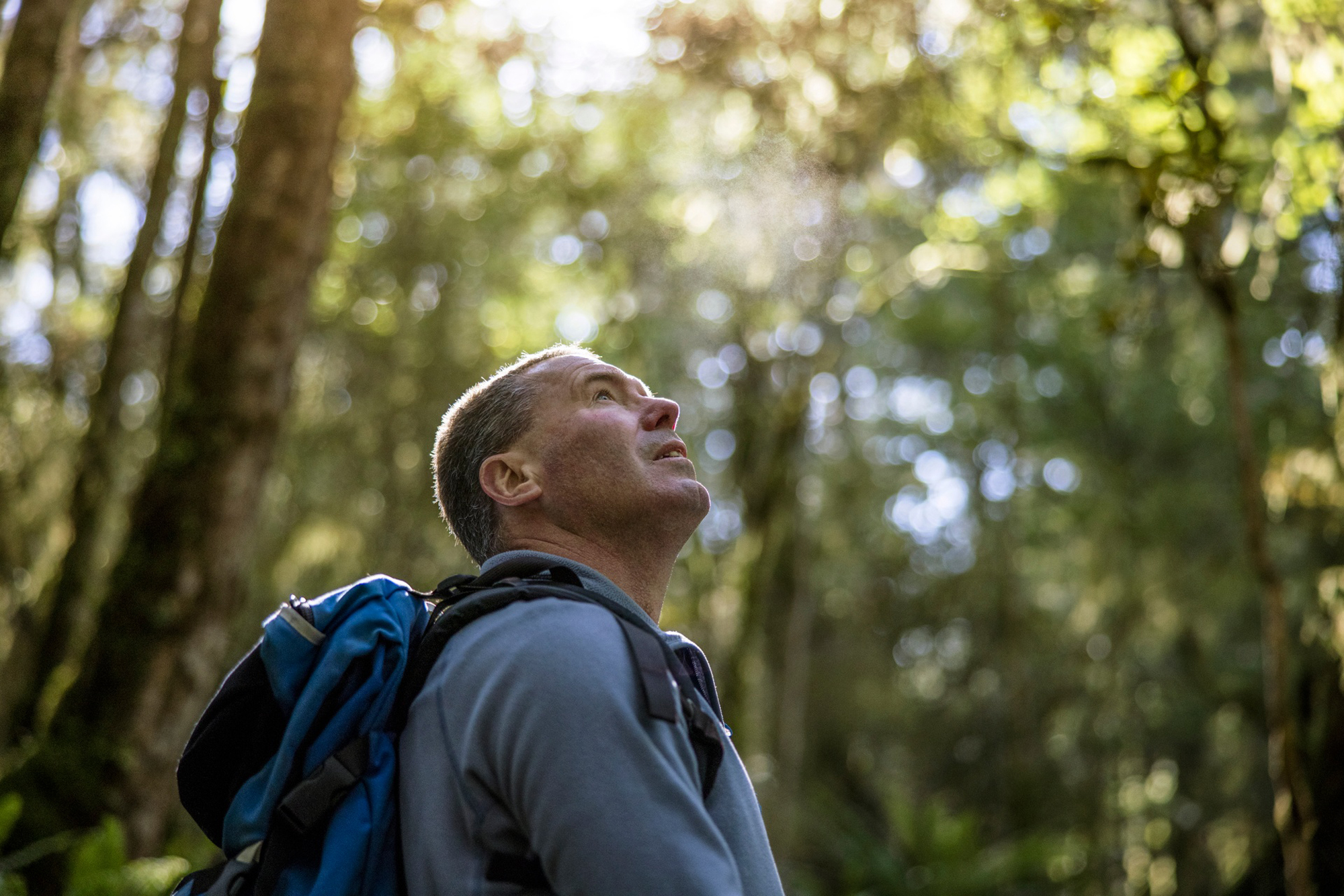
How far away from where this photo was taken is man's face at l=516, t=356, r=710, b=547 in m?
2.18

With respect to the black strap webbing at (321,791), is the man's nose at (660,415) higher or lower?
higher

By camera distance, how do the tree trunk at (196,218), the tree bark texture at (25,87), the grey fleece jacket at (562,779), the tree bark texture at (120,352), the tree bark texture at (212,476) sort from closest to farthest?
the grey fleece jacket at (562,779), the tree bark texture at (25,87), the tree bark texture at (212,476), the tree bark texture at (120,352), the tree trunk at (196,218)

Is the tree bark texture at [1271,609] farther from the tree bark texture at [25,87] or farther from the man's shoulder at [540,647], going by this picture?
the tree bark texture at [25,87]

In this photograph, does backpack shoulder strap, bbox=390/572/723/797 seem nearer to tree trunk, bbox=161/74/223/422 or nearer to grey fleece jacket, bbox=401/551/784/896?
grey fleece jacket, bbox=401/551/784/896

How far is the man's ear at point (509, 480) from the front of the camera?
2182 mm

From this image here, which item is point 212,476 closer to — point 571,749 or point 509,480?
point 509,480

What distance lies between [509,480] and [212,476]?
3.48 meters

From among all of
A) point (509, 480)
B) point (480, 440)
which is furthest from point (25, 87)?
point (509, 480)

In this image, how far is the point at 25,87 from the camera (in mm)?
4543

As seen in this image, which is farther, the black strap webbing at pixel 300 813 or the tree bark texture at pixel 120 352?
the tree bark texture at pixel 120 352

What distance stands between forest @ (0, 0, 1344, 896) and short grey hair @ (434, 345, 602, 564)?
244 cm

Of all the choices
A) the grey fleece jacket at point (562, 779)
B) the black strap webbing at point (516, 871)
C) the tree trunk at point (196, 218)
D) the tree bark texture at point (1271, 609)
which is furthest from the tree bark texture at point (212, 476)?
the tree bark texture at point (1271, 609)

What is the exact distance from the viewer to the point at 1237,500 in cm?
1653

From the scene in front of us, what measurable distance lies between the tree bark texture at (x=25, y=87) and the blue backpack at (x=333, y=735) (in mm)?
3447
